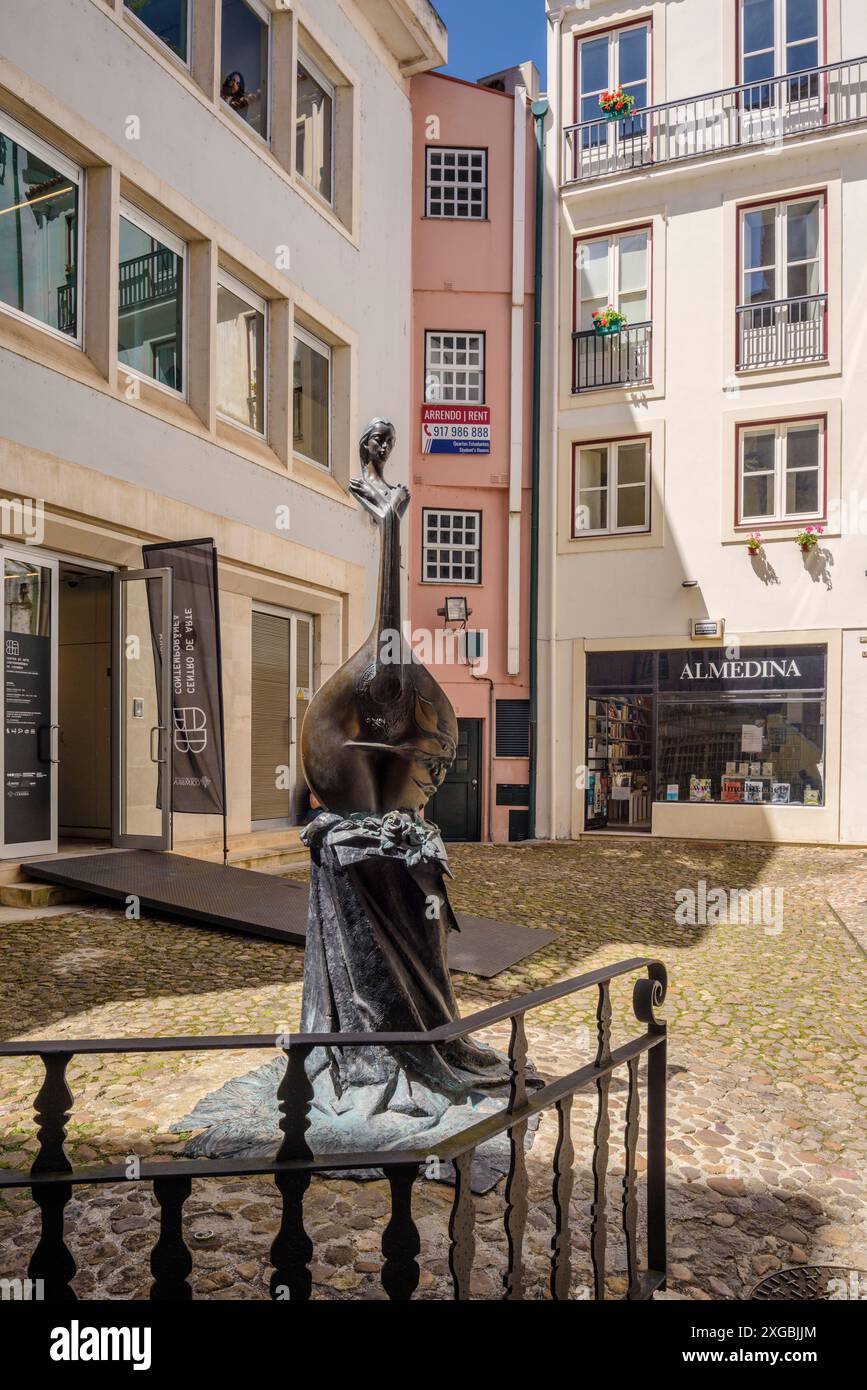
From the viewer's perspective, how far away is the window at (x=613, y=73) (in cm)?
1669

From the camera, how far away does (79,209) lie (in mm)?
9805

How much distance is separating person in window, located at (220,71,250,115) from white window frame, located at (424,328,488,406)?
5077 mm

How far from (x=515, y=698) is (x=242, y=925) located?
981cm

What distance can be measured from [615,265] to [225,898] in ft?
43.4

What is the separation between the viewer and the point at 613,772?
1703 centimetres

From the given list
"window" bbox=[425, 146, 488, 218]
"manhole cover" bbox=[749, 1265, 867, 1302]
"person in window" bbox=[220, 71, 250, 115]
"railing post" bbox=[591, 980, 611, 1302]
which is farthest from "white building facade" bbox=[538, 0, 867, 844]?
"railing post" bbox=[591, 980, 611, 1302]

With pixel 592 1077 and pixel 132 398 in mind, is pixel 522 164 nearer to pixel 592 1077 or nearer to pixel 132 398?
pixel 132 398

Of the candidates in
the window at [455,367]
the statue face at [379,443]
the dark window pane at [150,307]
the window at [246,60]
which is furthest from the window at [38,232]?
the window at [455,367]

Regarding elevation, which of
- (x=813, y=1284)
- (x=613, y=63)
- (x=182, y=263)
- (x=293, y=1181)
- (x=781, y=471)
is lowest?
(x=813, y=1284)

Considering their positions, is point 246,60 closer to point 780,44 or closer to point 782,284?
point 782,284

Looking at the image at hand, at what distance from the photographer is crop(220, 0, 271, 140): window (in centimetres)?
1230

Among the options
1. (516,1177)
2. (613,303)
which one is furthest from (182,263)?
(516,1177)
